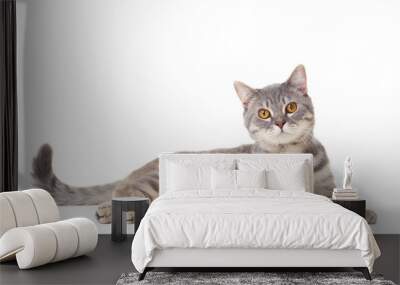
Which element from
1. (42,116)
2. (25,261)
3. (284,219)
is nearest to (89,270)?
(25,261)

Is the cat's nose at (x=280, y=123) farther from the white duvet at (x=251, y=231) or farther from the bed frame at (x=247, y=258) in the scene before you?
the bed frame at (x=247, y=258)

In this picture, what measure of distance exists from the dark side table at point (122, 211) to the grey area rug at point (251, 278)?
1645 millimetres

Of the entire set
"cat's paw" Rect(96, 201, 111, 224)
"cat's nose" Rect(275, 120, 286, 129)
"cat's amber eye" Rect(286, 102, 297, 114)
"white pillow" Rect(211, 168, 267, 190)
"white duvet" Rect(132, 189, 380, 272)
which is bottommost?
"cat's paw" Rect(96, 201, 111, 224)

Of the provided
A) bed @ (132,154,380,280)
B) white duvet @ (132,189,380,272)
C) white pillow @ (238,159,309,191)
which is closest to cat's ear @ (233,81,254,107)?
white pillow @ (238,159,309,191)

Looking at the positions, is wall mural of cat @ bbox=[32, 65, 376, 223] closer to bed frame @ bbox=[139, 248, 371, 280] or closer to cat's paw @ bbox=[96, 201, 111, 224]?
cat's paw @ bbox=[96, 201, 111, 224]

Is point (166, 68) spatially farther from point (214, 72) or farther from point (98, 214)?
point (98, 214)

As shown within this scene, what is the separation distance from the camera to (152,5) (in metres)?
7.41

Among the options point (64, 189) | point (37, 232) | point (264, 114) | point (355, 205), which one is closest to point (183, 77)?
point (264, 114)

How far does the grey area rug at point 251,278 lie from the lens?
481cm

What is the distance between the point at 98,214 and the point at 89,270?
7.17 feet

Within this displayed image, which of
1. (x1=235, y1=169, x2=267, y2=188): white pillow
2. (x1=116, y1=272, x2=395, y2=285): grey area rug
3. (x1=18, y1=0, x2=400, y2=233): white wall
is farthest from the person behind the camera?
(x1=18, y1=0, x2=400, y2=233): white wall

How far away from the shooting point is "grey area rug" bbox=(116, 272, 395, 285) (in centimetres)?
481

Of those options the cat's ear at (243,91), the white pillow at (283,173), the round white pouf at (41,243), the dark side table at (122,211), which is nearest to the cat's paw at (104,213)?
the dark side table at (122,211)

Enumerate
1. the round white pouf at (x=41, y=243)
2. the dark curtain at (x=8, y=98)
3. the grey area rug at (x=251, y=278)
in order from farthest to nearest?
the dark curtain at (x=8, y=98) → the round white pouf at (x=41, y=243) → the grey area rug at (x=251, y=278)
